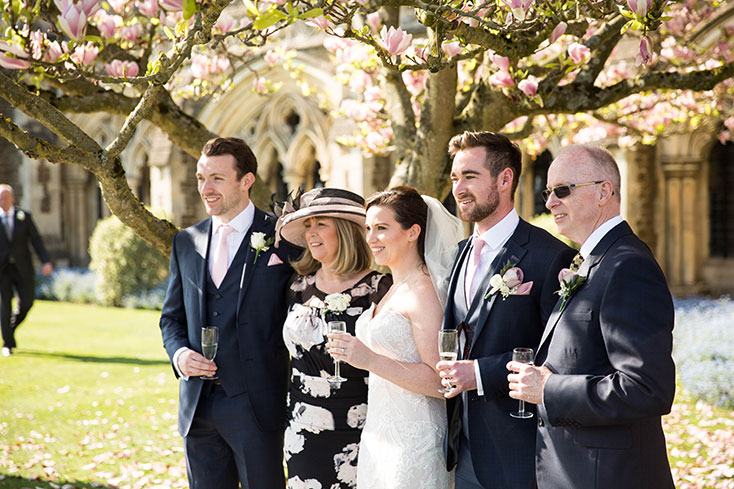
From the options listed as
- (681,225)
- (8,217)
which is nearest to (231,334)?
(8,217)

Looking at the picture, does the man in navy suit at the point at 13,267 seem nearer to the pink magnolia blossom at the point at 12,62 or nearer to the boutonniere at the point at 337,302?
the pink magnolia blossom at the point at 12,62

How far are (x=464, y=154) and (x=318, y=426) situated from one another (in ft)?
4.76

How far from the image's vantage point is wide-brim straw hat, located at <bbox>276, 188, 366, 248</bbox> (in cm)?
352

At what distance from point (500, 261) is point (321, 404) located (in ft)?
3.70

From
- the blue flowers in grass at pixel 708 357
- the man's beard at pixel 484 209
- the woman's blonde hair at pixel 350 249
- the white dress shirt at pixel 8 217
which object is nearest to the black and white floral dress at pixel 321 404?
the woman's blonde hair at pixel 350 249

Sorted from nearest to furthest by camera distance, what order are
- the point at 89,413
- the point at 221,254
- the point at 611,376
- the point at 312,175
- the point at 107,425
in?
the point at 611,376
the point at 221,254
the point at 107,425
the point at 89,413
the point at 312,175

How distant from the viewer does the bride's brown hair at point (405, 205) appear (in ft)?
10.6

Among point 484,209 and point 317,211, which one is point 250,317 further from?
point 484,209

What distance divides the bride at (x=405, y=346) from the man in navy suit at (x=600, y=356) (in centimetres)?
59

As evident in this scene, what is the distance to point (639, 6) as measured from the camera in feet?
9.08

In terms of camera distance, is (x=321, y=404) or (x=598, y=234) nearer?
(x=598, y=234)

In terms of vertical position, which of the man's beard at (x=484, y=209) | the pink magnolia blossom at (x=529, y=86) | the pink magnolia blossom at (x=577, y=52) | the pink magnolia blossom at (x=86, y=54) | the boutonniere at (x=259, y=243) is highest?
the pink magnolia blossom at (x=86, y=54)

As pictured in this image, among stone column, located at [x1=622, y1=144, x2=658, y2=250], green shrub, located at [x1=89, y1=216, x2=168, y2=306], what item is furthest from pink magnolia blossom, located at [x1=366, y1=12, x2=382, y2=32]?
green shrub, located at [x1=89, y1=216, x2=168, y2=306]

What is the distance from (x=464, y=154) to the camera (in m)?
3.04
